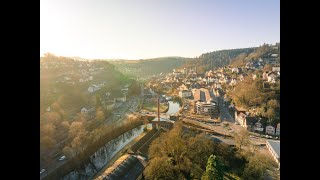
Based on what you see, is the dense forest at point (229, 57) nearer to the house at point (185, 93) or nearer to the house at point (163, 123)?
the house at point (185, 93)

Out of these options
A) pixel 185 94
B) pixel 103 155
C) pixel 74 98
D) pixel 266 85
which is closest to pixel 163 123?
pixel 185 94

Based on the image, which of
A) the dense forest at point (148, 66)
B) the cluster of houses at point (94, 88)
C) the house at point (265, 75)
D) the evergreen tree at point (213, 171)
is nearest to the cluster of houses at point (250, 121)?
the house at point (265, 75)

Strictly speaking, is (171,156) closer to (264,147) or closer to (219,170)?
(219,170)

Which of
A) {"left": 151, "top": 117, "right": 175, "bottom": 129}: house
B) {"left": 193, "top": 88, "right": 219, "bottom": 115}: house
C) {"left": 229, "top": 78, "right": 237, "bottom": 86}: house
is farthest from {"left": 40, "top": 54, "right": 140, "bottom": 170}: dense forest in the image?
→ {"left": 229, "top": 78, "right": 237, "bottom": 86}: house

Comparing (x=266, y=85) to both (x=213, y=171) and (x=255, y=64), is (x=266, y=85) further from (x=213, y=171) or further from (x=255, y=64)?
(x=213, y=171)

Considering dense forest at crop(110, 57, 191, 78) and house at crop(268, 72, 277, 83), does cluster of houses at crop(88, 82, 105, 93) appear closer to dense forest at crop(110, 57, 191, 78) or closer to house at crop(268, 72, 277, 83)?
dense forest at crop(110, 57, 191, 78)

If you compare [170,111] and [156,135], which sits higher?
[170,111]
